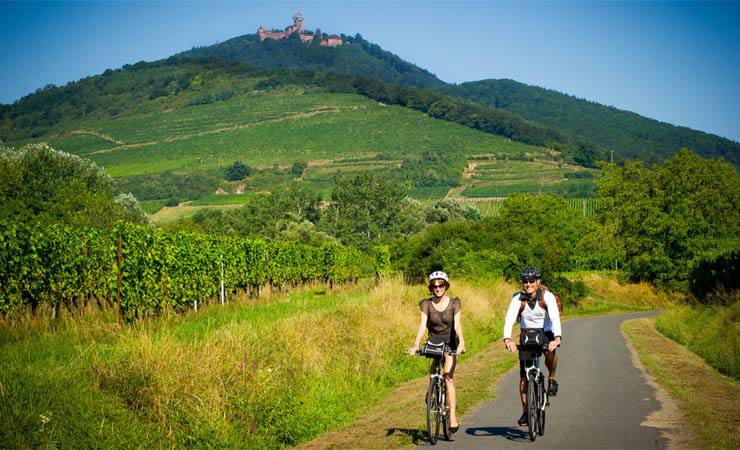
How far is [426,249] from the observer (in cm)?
4747

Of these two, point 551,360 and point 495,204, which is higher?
point 551,360

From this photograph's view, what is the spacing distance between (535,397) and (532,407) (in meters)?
0.13

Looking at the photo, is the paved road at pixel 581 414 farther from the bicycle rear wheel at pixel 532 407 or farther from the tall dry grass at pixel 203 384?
the tall dry grass at pixel 203 384

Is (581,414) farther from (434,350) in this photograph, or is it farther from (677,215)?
(677,215)

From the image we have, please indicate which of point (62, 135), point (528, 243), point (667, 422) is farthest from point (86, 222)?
point (62, 135)

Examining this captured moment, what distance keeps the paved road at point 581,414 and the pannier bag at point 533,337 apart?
3.74 feet

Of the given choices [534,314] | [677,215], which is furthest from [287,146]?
[534,314]

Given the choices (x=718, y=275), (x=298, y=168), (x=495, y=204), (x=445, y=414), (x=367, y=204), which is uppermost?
(x=298, y=168)

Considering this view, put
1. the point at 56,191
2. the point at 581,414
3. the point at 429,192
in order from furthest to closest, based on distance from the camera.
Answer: the point at 429,192 < the point at 56,191 < the point at 581,414

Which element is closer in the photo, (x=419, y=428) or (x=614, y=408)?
(x=419, y=428)

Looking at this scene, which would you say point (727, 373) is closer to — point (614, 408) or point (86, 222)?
point (614, 408)

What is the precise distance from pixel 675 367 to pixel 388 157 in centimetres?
15350

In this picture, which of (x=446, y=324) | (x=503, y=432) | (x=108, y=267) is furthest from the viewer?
(x=108, y=267)

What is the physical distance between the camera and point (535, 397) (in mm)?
8070
